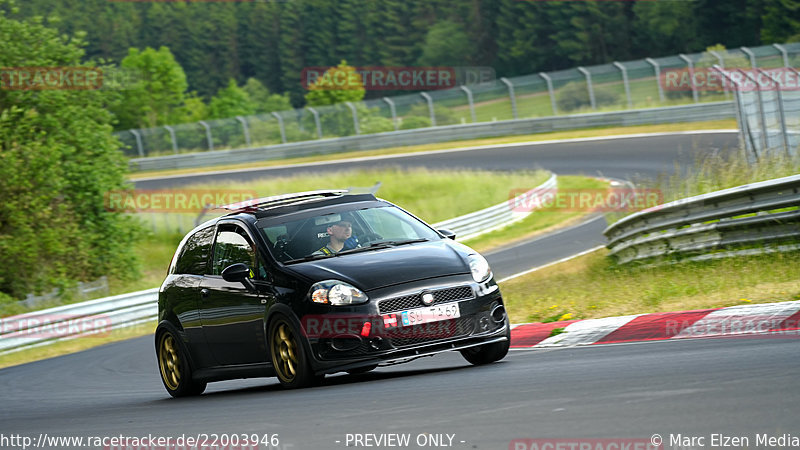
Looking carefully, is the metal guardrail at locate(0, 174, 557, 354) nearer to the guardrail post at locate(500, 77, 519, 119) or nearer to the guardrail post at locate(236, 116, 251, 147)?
the guardrail post at locate(500, 77, 519, 119)

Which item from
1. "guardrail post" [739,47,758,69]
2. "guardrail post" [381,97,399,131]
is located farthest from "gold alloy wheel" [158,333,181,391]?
"guardrail post" [381,97,399,131]

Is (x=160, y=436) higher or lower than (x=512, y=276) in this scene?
higher

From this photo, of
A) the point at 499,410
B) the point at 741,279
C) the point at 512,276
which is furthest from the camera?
the point at 512,276

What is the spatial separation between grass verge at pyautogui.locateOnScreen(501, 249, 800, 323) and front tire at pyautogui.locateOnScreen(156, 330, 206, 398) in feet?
12.5

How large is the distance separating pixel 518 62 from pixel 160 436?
97.6 m

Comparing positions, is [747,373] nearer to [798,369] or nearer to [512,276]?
[798,369]

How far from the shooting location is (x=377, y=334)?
782 centimetres

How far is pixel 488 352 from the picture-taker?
855 centimetres

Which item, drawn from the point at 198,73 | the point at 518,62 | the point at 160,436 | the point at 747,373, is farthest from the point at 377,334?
the point at 198,73

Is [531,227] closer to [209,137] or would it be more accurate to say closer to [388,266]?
[388,266]

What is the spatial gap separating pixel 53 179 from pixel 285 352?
20.6m

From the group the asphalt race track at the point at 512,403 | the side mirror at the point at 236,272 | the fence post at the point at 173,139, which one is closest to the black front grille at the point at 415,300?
the asphalt race track at the point at 512,403

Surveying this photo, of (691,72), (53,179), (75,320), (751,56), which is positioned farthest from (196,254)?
(691,72)

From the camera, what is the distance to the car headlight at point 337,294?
7.86 meters
